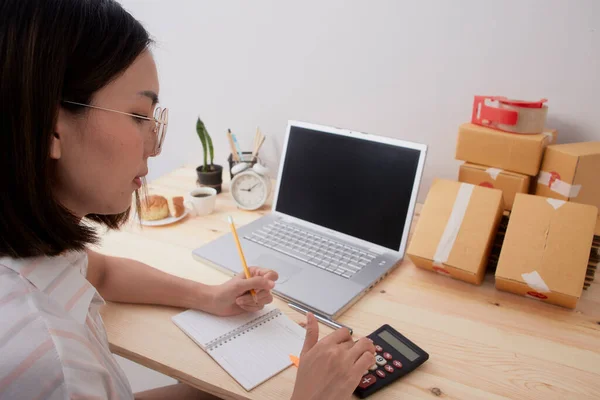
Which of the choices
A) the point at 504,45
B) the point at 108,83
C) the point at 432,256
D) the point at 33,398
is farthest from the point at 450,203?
the point at 33,398

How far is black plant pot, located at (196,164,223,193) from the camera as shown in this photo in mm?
1422

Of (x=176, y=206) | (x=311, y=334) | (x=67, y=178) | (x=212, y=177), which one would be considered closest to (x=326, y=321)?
(x=311, y=334)

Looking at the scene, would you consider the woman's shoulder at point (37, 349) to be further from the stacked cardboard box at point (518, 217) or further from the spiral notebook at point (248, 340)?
the stacked cardboard box at point (518, 217)

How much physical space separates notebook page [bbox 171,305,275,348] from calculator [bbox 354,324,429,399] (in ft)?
0.75

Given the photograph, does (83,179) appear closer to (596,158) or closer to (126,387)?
(126,387)

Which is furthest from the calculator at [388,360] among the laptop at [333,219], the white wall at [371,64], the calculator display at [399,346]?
the white wall at [371,64]

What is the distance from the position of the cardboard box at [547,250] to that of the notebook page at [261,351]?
428mm

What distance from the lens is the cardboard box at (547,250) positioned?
2.81ft

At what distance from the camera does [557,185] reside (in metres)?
0.99

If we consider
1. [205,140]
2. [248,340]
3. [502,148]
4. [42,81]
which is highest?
[42,81]

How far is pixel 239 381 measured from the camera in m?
0.71

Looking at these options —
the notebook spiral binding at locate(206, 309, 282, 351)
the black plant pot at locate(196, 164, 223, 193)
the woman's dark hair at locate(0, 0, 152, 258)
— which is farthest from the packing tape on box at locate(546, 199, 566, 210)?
the black plant pot at locate(196, 164, 223, 193)

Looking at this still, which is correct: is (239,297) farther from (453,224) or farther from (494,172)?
(494,172)

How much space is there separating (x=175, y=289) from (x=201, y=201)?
0.43 metres
